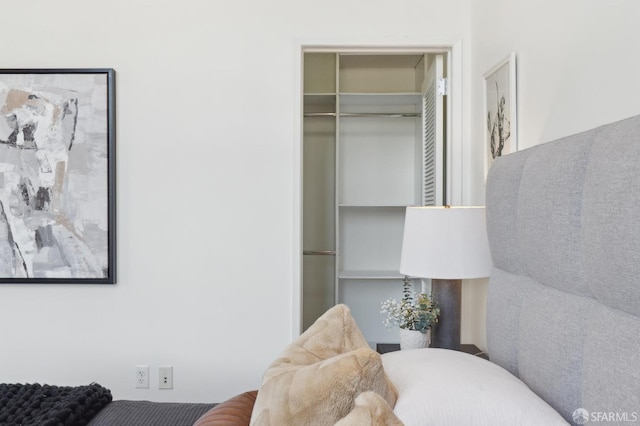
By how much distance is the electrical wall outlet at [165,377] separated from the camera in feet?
8.15

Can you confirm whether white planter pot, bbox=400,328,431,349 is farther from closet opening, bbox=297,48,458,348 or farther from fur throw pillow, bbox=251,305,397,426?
closet opening, bbox=297,48,458,348

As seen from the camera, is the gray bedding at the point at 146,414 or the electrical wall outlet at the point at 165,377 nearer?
the gray bedding at the point at 146,414

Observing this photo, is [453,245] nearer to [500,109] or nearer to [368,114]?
[500,109]

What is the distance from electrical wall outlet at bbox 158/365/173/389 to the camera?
2484 mm

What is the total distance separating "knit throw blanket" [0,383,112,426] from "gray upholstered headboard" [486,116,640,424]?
3.83 ft

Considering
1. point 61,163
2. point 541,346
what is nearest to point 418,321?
point 541,346

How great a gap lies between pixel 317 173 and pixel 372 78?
87 centimetres

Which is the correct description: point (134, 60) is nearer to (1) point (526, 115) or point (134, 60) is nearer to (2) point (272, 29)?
(2) point (272, 29)

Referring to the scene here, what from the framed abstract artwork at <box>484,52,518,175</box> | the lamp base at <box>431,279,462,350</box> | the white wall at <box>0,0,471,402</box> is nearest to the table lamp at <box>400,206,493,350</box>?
the lamp base at <box>431,279,462,350</box>

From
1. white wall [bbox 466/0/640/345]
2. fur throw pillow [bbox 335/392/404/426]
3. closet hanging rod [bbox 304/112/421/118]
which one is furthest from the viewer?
closet hanging rod [bbox 304/112/421/118]

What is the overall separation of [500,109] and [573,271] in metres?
1.08

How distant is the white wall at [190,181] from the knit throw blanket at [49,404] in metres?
0.98

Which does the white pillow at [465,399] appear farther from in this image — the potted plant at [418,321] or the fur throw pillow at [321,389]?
the potted plant at [418,321]

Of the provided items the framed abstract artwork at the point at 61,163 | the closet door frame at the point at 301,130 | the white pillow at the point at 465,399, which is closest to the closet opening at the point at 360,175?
the closet door frame at the point at 301,130
